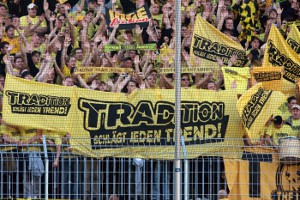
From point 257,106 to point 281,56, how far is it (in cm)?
104

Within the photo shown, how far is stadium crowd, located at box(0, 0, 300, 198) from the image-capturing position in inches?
537

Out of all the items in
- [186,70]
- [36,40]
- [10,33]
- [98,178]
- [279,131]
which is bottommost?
[98,178]

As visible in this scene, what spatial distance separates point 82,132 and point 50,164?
4.78ft

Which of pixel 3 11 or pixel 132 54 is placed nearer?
pixel 132 54

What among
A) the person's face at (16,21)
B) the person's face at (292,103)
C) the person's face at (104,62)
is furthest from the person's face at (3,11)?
the person's face at (292,103)

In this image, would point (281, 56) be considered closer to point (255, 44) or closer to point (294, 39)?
point (294, 39)

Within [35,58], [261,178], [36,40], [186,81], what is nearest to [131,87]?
[186,81]

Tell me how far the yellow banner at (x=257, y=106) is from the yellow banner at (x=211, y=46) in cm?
71

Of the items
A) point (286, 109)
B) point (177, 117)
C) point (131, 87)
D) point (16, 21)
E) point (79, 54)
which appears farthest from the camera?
point (16, 21)

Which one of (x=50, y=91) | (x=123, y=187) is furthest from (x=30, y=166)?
(x=50, y=91)

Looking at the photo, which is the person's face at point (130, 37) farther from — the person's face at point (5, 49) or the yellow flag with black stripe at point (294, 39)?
the yellow flag with black stripe at point (294, 39)

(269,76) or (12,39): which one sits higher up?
(12,39)

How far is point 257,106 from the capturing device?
1316 cm

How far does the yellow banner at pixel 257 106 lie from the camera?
1295cm
